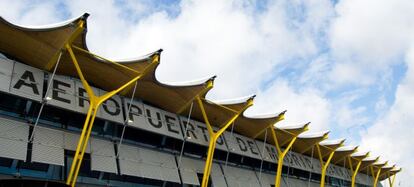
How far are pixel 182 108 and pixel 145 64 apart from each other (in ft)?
24.1

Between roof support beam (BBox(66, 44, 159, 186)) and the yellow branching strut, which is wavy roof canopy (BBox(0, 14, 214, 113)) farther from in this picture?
roof support beam (BBox(66, 44, 159, 186))

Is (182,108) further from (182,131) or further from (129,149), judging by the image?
(129,149)

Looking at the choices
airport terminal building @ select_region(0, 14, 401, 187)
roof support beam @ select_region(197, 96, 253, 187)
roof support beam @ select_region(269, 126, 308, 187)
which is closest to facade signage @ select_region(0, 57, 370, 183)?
airport terminal building @ select_region(0, 14, 401, 187)

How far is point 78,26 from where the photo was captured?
19.8 metres

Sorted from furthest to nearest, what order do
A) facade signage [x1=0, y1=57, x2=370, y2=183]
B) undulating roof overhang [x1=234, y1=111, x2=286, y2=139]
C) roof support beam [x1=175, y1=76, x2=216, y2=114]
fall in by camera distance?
1. undulating roof overhang [x1=234, y1=111, x2=286, y2=139]
2. roof support beam [x1=175, y1=76, x2=216, y2=114]
3. facade signage [x1=0, y1=57, x2=370, y2=183]

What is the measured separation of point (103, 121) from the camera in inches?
1048

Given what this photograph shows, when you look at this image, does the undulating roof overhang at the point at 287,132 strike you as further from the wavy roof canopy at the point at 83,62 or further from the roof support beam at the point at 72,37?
the roof support beam at the point at 72,37

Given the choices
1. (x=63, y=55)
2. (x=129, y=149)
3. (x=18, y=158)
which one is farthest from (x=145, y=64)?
Answer: (x=18, y=158)

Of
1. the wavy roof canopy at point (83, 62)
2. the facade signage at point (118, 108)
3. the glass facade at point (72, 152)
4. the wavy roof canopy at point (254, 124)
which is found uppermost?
the wavy roof canopy at point (254, 124)

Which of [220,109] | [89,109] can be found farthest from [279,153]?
[89,109]

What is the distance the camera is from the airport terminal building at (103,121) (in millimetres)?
21062

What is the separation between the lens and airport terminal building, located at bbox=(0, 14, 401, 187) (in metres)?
21.1

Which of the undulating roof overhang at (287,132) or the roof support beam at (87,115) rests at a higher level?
the undulating roof overhang at (287,132)

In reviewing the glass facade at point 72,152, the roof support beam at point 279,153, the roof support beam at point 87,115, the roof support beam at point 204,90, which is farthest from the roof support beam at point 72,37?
the roof support beam at point 279,153
